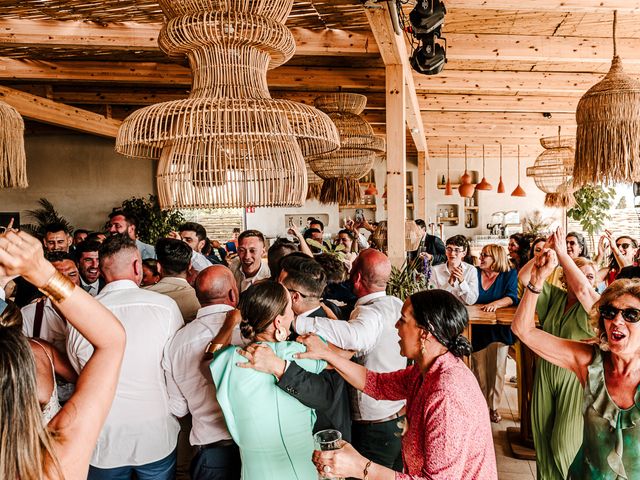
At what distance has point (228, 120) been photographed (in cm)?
192

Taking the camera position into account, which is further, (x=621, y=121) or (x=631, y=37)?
(x=631, y=37)

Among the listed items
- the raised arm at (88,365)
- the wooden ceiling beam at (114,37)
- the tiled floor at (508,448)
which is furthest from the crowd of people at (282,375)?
the wooden ceiling beam at (114,37)

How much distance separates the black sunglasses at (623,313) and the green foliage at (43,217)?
34.0 feet

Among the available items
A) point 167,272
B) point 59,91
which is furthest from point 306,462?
point 59,91

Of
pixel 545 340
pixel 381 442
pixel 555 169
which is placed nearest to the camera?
pixel 545 340

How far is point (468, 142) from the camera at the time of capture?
11914mm

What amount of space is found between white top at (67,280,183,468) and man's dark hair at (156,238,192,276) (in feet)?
2.58

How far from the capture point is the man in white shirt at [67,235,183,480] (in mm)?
2367

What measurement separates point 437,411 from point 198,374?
122 centimetres

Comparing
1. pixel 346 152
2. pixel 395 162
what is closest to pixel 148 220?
pixel 346 152

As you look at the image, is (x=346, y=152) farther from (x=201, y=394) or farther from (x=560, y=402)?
(x=201, y=394)

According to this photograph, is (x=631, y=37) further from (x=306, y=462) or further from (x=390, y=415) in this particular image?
(x=306, y=462)

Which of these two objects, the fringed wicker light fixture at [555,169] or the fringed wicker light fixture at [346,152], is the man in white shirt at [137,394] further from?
the fringed wicker light fixture at [555,169]

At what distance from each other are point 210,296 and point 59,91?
698cm
